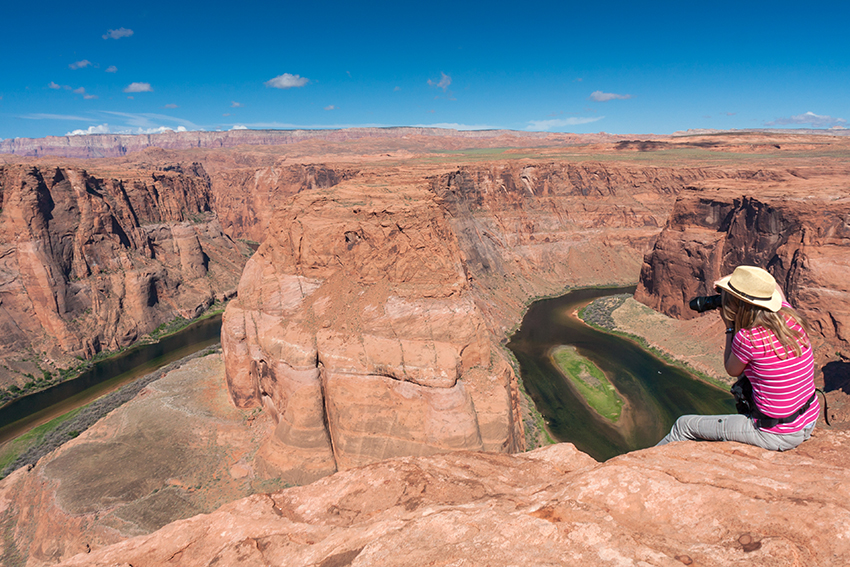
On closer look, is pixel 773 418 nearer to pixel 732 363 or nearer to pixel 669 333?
pixel 732 363

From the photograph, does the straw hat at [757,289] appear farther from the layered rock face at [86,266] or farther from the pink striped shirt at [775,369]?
the layered rock face at [86,266]

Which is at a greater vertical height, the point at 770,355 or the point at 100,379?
the point at 770,355

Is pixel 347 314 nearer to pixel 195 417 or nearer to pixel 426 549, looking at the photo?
pixel 195 417

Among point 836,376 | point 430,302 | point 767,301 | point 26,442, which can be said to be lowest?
point 26,442

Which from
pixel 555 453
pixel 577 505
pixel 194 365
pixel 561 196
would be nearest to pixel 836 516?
pixel 577 505

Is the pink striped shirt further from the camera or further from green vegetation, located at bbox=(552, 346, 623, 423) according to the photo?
green vegetation, located at bbox=(552, 346, 623, 423)

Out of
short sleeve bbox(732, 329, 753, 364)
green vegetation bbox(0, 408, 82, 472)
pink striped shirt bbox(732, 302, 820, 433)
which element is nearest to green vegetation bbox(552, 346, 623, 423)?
pink striped shirt bbox(732, 302, 820, 433)

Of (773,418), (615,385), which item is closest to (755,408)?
(773,418)
